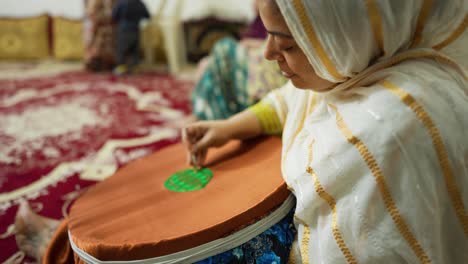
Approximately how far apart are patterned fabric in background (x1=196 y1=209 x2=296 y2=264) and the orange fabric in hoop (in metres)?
0.03

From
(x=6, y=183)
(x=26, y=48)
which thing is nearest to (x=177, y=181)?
(x=6, y=183)

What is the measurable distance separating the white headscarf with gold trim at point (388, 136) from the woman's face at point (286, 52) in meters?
0.03

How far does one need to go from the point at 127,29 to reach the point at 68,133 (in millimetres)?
1596

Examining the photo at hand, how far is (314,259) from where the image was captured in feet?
1.57

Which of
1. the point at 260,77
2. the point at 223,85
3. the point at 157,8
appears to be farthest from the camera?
the point at 157,8

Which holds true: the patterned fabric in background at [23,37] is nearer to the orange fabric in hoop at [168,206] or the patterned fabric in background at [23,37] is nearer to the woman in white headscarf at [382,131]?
the orange fabric in hoop at [168,206]

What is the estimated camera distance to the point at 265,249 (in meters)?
0.50

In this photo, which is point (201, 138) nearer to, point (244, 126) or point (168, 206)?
point (244, 126)

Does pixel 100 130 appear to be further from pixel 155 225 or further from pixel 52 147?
pixel 155 225

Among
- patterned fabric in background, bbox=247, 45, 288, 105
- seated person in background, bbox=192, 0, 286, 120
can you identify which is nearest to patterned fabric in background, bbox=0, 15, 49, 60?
seated person in background, bbox=192, 0, 286, 120

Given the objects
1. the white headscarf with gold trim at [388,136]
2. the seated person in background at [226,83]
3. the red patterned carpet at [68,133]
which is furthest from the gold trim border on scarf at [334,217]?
the seated person in background at [226,83]

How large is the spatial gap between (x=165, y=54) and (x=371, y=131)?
10.5 feet

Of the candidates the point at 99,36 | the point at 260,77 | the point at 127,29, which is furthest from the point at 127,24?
the point at 260,77

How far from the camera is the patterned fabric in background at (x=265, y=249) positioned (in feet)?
1.55
